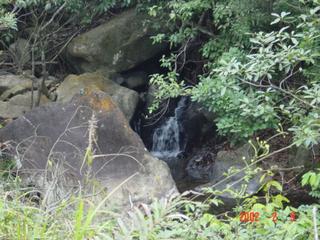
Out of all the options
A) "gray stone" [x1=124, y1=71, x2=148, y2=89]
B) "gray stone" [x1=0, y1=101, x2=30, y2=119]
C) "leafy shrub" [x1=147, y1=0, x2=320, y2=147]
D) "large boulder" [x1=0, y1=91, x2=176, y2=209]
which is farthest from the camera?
"gray stone" [x1=124, y1=71, x2=148, y2=89]

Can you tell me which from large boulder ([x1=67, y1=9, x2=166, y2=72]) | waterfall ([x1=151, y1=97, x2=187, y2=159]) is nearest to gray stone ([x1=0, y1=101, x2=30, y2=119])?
Answer: large boulder ([x1=67, y1=9, x2=166, y2=72])

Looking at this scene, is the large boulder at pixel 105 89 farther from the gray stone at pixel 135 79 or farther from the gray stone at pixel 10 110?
the gray stone at pixel 135 79

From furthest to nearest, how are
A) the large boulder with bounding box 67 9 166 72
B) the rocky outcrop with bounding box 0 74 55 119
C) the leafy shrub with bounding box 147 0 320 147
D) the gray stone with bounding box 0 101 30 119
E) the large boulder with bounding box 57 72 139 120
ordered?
the large boulder with bounding box 67 9 166 72
the large boulder with bounding box 57 72 139 120
the rocky outcrop with bounding box 0 74 55 119
the gray stone with bounding box 0 101 30 119
the leafy shrub with bounding box 147 0 320 147

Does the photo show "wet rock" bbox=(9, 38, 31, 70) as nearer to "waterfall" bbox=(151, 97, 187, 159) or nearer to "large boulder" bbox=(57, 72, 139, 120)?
"large boulder" bbox=(57, 72, 139, 120)

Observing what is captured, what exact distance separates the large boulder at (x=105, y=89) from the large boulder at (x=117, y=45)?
0.57 metres

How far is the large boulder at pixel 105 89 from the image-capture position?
9.64 meters

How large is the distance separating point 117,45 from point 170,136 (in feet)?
6.75

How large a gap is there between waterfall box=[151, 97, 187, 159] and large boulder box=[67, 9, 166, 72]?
1264mm

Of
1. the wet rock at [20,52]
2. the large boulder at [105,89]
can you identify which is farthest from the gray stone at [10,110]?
the wet rock at [20,52]

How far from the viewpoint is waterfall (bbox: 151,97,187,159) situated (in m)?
10.3

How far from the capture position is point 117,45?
10289mm

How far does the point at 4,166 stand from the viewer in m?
5.62
